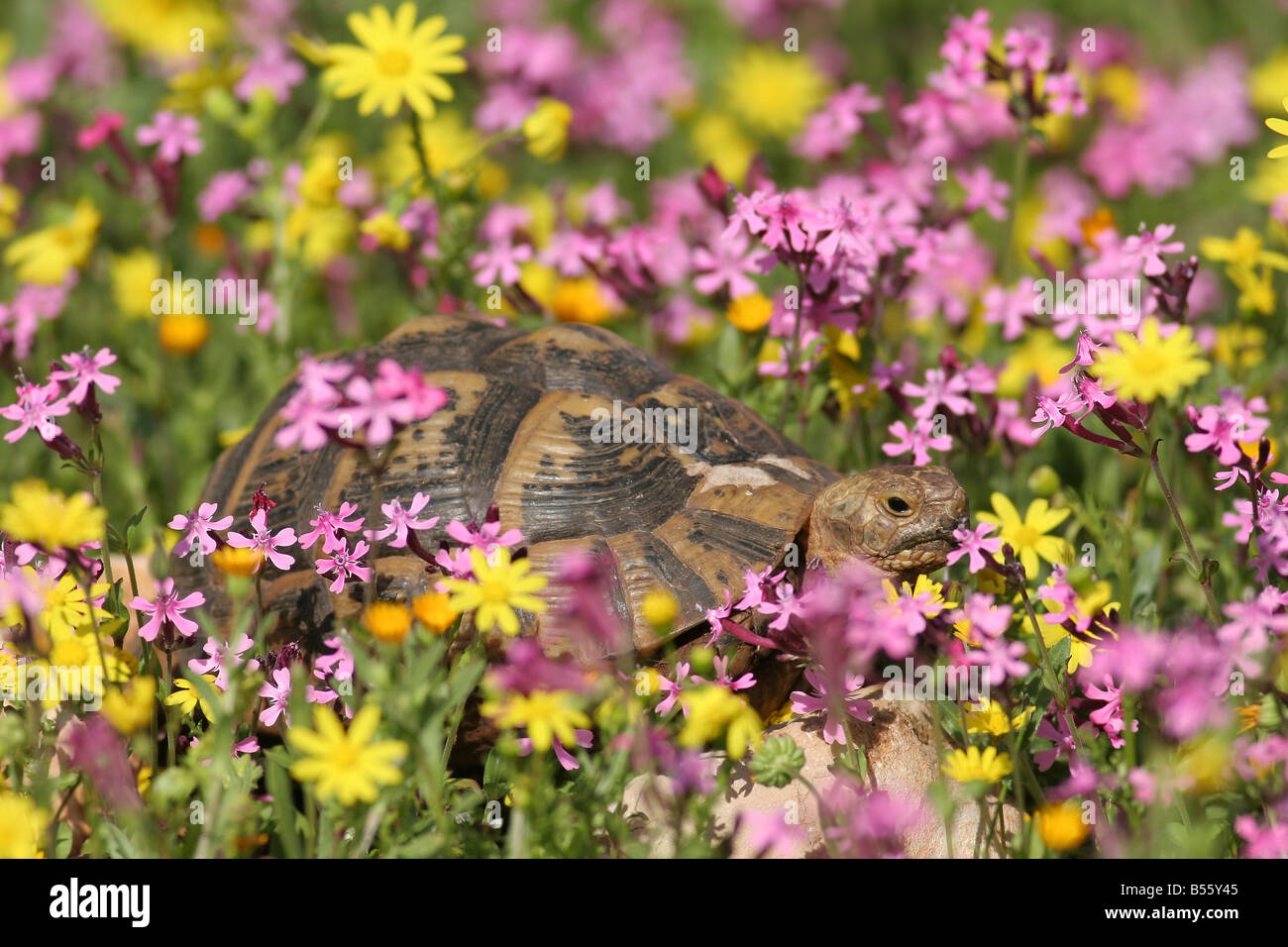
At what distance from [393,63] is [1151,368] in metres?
2.90

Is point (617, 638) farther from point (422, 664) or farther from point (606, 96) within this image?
point (606, 96)

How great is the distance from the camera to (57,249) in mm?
5141

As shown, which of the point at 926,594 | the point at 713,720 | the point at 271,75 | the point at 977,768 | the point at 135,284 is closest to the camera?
the point at 713,720

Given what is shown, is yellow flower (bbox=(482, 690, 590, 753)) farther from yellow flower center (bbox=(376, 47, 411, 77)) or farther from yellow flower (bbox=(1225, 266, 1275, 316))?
yellow flower (bbox=(1225, 266, 1275, 316))

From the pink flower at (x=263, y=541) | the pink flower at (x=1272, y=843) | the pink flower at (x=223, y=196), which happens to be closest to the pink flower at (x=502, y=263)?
the pink flower at (x=223, y=196)

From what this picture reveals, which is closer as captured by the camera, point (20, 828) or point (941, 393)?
point (20, 828)

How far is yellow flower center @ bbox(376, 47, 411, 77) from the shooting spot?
426 centimetres

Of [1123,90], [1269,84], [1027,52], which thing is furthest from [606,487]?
[1269,84]

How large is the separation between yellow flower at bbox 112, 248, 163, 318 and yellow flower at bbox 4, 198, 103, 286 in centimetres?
52

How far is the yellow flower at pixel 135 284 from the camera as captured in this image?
579cm

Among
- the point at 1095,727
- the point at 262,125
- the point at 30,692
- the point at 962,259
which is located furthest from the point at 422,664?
the point at 962,259

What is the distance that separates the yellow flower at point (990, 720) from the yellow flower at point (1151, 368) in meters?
0.80

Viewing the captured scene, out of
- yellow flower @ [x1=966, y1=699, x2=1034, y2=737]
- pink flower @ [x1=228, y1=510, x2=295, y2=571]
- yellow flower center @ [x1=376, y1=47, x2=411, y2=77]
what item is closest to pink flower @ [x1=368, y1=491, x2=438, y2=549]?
pink flower @ [x1=228, y1=510, x2=295, y2=571]

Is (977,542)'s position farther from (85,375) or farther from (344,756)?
(85,375)
